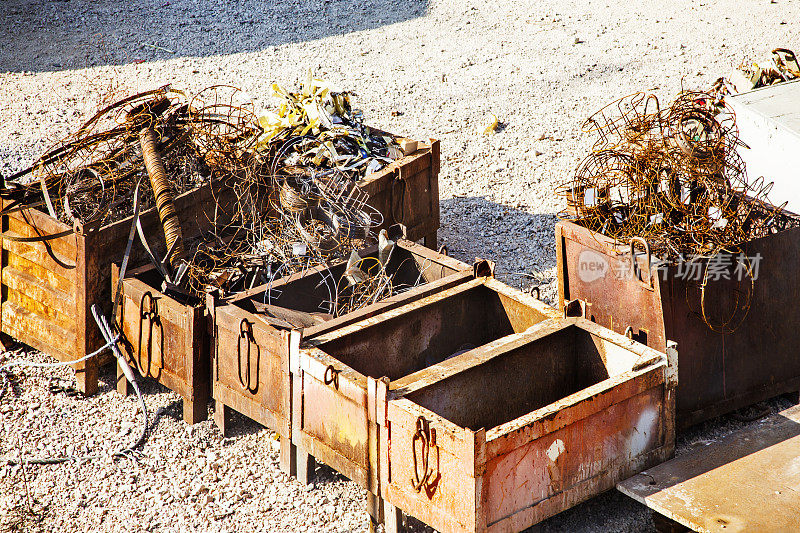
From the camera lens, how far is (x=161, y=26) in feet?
46.5

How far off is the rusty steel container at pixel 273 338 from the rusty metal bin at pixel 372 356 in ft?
0.27

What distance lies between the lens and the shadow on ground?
43.0ft

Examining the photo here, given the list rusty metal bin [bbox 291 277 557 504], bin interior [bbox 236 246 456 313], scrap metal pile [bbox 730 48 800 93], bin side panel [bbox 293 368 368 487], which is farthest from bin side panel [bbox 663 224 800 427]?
scrap metal pile [bbox 730 48 800 93]

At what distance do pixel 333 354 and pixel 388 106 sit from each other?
6.58 m

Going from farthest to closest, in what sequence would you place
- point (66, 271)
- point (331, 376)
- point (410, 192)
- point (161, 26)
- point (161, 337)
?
point (161, 26)
point (410, 192)
point (66, 271)
point (161, 337)
point (331, 376)

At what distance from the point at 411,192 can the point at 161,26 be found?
8.19 metres

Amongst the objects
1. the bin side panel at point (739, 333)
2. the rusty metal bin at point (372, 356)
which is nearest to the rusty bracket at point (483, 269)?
Result: the rusty metal bin at point (372, 356)

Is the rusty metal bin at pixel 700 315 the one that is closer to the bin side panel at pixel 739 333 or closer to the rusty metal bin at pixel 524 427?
the bin side panel at pixel 739 333

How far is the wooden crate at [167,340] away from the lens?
574cm

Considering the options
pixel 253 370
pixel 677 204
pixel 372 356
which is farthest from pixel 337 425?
pixel 677 204

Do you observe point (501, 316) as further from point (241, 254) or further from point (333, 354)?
point (241, 254)

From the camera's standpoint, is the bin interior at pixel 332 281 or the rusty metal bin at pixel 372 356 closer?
the rusty metal bin at pixel 372 356

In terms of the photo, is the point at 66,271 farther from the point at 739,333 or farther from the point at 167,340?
the point at 739,333

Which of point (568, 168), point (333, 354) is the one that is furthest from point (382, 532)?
point (568, 168)
